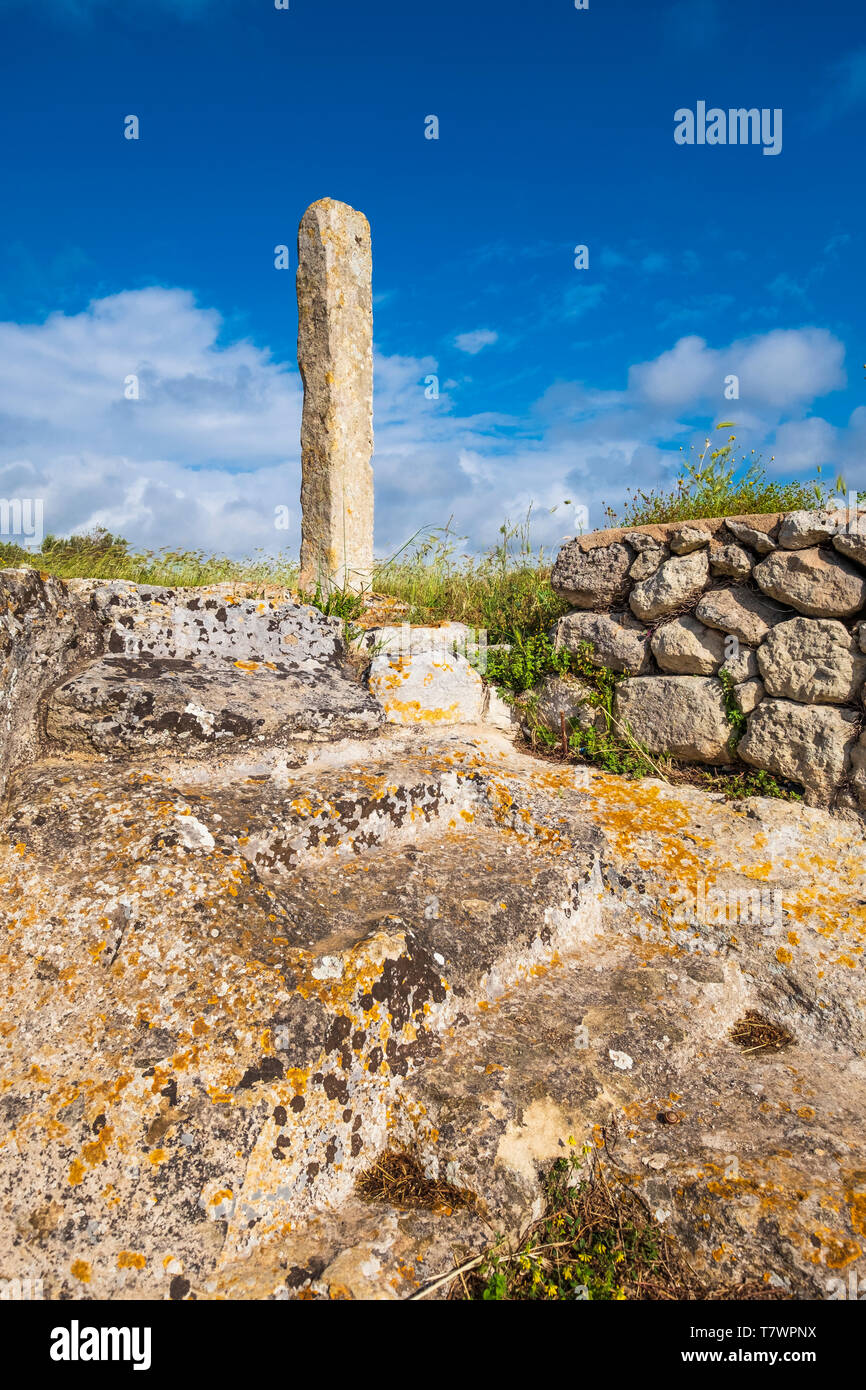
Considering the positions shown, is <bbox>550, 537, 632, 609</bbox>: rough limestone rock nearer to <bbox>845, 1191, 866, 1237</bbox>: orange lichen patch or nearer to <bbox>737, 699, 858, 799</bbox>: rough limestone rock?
<bbox>737, 699, 858, 799</bbox>: rough limestone rock

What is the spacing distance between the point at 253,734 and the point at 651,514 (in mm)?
3849

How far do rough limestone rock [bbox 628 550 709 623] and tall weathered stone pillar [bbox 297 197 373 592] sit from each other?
2862 mm

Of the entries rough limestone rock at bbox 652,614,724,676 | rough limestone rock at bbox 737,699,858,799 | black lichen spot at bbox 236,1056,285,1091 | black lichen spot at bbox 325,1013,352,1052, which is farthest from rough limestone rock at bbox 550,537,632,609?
black lichen spot at bbox 236,1056,285,1091

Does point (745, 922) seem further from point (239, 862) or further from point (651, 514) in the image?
point (651, 514)

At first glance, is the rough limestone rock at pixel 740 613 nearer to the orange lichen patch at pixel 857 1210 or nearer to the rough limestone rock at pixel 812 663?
the rough limestone rock at pixel 812 663

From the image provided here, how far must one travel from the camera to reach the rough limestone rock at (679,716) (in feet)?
16.1

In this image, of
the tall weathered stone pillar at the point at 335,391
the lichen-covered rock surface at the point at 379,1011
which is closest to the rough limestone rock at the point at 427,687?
the lichen-covered rock surface at the point at 379,1011

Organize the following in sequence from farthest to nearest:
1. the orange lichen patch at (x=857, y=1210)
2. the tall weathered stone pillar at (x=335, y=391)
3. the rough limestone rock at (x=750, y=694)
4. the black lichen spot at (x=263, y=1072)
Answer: the tall weathered stone pillar at (x=335, y=391) < the rough limestone rock at (x=750, y=694) < the black lichen spot at (x=263, y=1072) < the orange lichen patch at (x=857, y=1210)

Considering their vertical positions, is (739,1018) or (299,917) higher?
(299,917)

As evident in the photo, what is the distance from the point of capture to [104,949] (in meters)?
2.83

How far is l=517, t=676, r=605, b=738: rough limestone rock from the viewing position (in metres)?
5.45

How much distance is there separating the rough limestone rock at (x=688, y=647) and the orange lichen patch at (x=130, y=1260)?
13.9ft

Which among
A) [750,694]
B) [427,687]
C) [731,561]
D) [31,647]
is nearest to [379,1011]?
[31,647]
